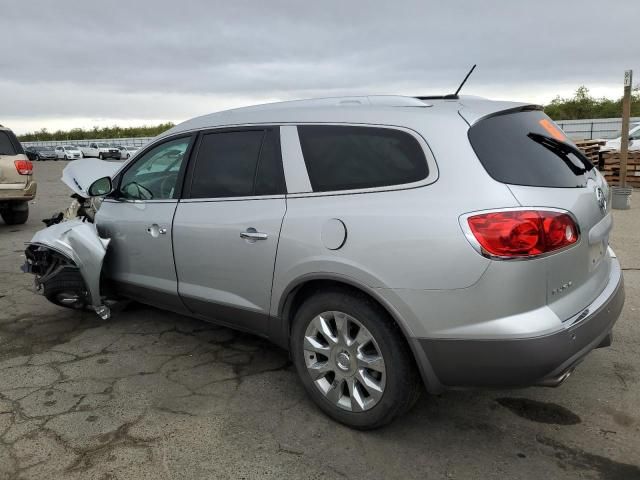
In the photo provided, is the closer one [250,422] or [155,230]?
[250,422]

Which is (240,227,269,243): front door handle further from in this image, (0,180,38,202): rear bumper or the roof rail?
(0,180,38,202): rear bumper

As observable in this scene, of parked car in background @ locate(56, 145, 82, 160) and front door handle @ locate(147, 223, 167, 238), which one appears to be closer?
front door handle @ locate(147, 223, 167, 238)

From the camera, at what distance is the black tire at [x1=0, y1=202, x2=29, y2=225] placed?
984 cm

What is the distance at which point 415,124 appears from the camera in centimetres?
264

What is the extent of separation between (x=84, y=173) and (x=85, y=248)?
84cm

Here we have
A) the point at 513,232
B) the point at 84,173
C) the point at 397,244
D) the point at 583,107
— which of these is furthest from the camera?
the point at 583,107

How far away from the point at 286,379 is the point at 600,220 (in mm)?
2059

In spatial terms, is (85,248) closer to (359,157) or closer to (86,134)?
(359,157)

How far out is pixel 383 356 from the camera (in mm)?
2637

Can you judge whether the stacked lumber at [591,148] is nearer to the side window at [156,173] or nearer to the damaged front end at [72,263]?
the side window at [156,173]

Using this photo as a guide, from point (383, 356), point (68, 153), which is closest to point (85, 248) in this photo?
point (383, 356)

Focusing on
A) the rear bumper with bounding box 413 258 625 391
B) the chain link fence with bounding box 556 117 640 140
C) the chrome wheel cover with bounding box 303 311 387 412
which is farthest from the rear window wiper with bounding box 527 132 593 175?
the chain link fence with bounding box 556 117 640 140

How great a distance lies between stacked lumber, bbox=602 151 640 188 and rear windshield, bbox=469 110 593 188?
10943 millimetres

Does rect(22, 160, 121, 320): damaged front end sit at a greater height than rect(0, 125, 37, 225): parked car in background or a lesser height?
lesser
